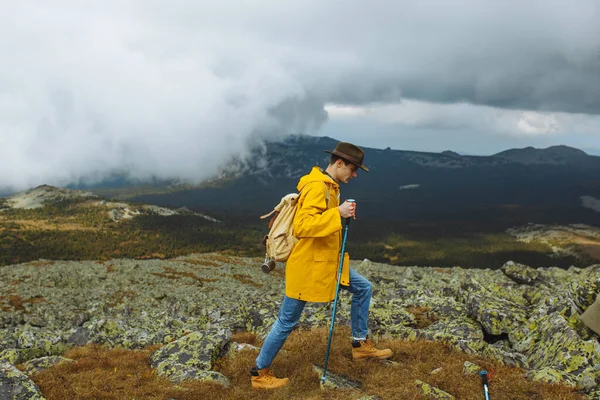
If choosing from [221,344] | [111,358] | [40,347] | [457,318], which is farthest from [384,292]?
[40,347]

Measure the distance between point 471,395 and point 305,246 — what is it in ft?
14.6

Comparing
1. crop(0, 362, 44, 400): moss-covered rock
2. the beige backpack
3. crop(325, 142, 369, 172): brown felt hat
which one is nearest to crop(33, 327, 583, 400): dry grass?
crop(0, 362, 44, 400): moss-covered rock

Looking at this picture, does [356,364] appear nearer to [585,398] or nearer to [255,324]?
[585,398]

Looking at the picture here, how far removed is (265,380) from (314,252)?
326 centimetres

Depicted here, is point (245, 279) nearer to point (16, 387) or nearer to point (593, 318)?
point (16, 387)

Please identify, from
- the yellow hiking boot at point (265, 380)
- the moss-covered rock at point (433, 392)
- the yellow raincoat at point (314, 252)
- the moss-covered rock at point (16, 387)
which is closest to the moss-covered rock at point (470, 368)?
the moss-covered rock at point (433, 392)

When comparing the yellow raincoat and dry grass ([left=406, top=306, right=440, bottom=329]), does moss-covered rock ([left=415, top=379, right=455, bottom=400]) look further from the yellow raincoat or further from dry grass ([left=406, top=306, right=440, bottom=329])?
dry grass ([left=406, top=306, right=440, bottom=329])

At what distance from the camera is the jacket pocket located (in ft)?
26.4

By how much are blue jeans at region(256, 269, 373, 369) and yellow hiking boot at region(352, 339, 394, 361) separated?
0.25m

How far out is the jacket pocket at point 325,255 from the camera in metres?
8.05

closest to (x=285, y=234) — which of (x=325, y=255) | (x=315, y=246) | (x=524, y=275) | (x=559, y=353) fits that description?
(x=315, y=246)

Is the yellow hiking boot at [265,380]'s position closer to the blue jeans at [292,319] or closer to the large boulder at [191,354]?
the blue jeans at [292,319]

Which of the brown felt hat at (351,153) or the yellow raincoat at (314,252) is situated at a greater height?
the brown felt hat at (351,153)

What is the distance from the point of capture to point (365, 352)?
9766mm
